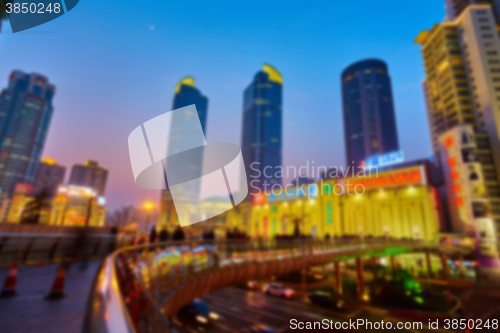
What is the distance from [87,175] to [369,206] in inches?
7027

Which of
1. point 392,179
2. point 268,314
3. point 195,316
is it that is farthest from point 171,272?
point 392,179

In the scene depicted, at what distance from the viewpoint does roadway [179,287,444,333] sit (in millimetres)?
16203

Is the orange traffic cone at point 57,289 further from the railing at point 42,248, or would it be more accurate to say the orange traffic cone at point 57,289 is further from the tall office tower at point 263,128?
the tall office tower at point 263,128

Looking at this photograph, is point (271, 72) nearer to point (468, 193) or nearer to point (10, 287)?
point (468, 193)

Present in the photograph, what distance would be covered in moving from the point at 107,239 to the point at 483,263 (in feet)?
152

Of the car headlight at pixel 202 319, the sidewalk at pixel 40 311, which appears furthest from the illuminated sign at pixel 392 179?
the sidewalk at pixel 40 311

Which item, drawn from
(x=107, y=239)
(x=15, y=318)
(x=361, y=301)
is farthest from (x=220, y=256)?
(x=361, y=301)

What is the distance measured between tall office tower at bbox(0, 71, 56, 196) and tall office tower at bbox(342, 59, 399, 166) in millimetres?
155660

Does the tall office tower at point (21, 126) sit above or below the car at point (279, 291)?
above

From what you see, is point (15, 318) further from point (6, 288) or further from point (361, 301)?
point (361, 301)

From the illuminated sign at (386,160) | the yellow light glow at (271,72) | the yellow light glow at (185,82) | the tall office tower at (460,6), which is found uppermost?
the yellow light glow at (271,72)

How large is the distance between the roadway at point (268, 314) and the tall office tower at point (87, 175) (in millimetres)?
173034

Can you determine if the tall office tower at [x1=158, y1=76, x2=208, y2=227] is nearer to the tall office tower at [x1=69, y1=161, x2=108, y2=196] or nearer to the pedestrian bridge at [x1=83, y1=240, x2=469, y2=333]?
the tall office tower at [x1=69, y1=161, x2=108, y2=196]

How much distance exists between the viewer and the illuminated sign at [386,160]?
4550cm
